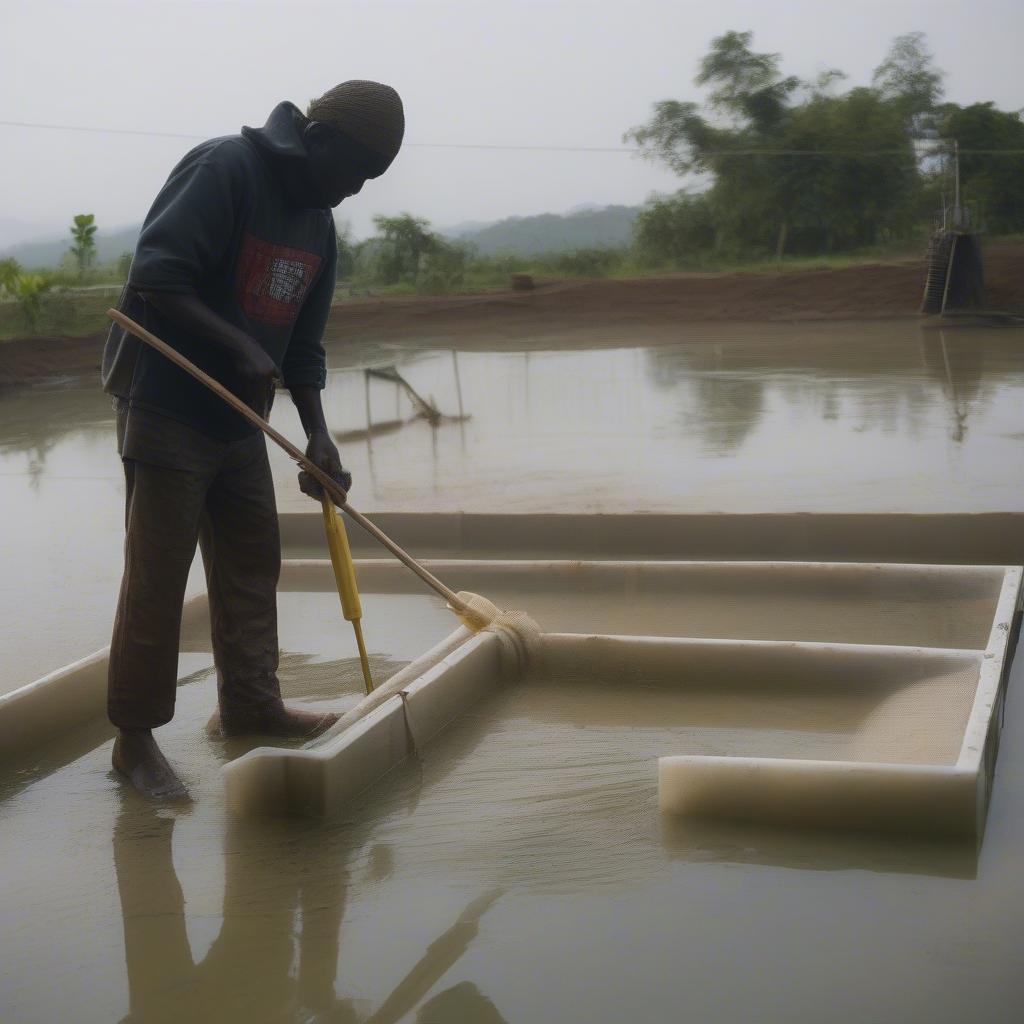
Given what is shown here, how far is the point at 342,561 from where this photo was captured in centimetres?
291

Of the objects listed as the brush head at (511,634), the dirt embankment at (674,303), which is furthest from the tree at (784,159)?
the brush head at (511,634)

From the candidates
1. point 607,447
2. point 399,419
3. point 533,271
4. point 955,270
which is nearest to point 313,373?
point 607,447

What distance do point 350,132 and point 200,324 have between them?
19.3 inches

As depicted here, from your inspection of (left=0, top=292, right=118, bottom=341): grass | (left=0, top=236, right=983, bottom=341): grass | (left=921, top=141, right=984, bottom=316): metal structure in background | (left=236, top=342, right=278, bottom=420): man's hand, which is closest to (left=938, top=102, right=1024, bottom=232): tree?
(left=0, top=236, right=983, bottom=341): grass

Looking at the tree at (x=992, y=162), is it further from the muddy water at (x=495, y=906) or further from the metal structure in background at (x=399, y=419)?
the muddy water at (x=495, y=906)

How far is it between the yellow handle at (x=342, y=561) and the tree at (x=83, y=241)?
19.4 meters

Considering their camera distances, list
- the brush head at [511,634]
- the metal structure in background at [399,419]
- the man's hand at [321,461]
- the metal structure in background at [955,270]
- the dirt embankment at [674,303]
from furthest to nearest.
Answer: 1. the dirt embankment at [674,303]
2. the metal structure in background at [955,270]
3. the metal structure in background at [399,419]
4. the brush head at [511,634]
5. the man's hand at [321,461]

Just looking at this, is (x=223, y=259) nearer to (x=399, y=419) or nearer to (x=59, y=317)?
(x=399, y=419)

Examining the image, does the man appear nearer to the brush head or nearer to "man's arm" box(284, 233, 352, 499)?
"man's arm" box(284, 233, 352, 499)

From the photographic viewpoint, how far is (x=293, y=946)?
77.0 inches

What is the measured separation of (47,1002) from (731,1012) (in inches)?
37.2

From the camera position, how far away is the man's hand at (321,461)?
2.82 m

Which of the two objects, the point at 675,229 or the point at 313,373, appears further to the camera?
the point at 675,229

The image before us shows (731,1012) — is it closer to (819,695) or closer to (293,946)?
(293,946)
